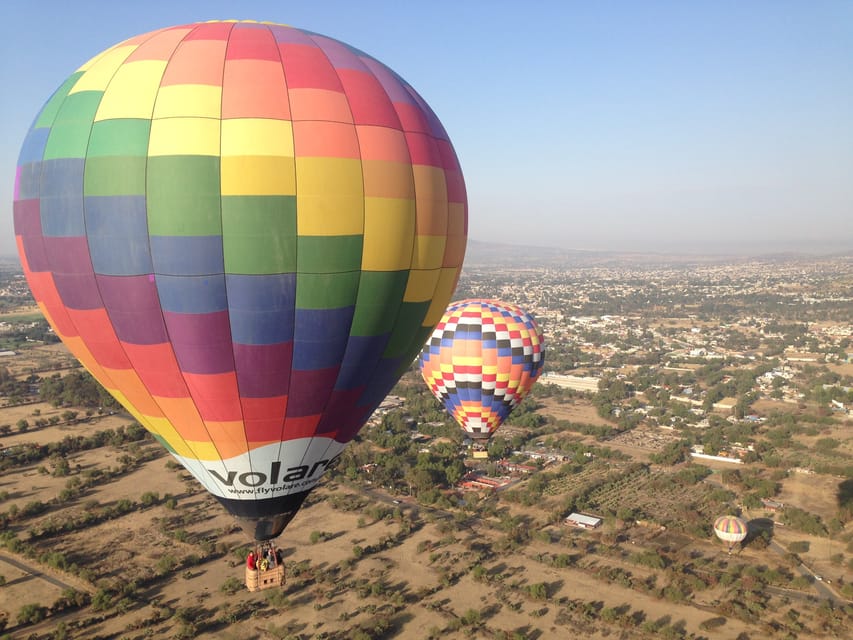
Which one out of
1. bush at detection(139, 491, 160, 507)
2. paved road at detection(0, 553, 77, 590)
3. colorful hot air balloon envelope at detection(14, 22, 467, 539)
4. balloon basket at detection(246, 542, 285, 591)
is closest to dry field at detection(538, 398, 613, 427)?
bush at detection(139, 491, 160, 507)

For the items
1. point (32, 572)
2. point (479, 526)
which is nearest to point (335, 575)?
point (479, 526)

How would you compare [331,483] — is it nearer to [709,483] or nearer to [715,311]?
[709,483]

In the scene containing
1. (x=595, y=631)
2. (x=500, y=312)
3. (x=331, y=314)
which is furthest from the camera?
(x=500, y=312)

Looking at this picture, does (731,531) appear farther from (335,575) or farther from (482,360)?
(335,575)

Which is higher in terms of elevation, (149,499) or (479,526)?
(149,499)

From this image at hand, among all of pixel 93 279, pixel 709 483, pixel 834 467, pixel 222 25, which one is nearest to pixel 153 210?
pixel 93 279

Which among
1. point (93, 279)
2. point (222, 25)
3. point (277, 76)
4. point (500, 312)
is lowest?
point (500, 312)

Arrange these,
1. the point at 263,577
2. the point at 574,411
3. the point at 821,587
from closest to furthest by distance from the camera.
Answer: the point at 263,577
the point at 821,587
the point at 574,411

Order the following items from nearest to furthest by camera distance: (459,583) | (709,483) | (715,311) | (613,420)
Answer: (459,583) → (709,483) → (613,420) → (715,311)
